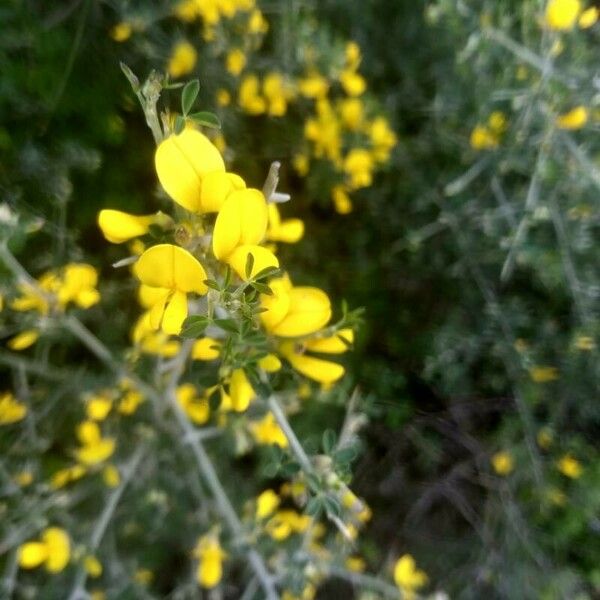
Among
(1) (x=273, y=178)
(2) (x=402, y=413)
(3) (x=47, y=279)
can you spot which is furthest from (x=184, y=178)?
(2) (x=402, y=413)

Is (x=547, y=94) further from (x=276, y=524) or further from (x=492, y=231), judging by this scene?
(x=276, y=524)

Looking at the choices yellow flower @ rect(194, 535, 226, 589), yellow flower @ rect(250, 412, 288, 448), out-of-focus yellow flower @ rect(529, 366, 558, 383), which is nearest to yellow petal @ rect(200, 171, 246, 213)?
yellow flower @ rect(250, 412, 288, 448)

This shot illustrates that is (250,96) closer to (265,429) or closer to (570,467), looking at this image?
(265,429)

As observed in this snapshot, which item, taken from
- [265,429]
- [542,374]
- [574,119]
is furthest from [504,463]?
[574,119]

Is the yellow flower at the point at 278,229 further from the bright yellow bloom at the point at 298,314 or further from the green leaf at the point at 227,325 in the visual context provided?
the green leaf at the point at 227,325

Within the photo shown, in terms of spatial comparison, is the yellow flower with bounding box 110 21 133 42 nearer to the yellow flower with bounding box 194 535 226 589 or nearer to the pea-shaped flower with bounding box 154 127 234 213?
the pea-shaped flower with bounding box 154 127 234 213
